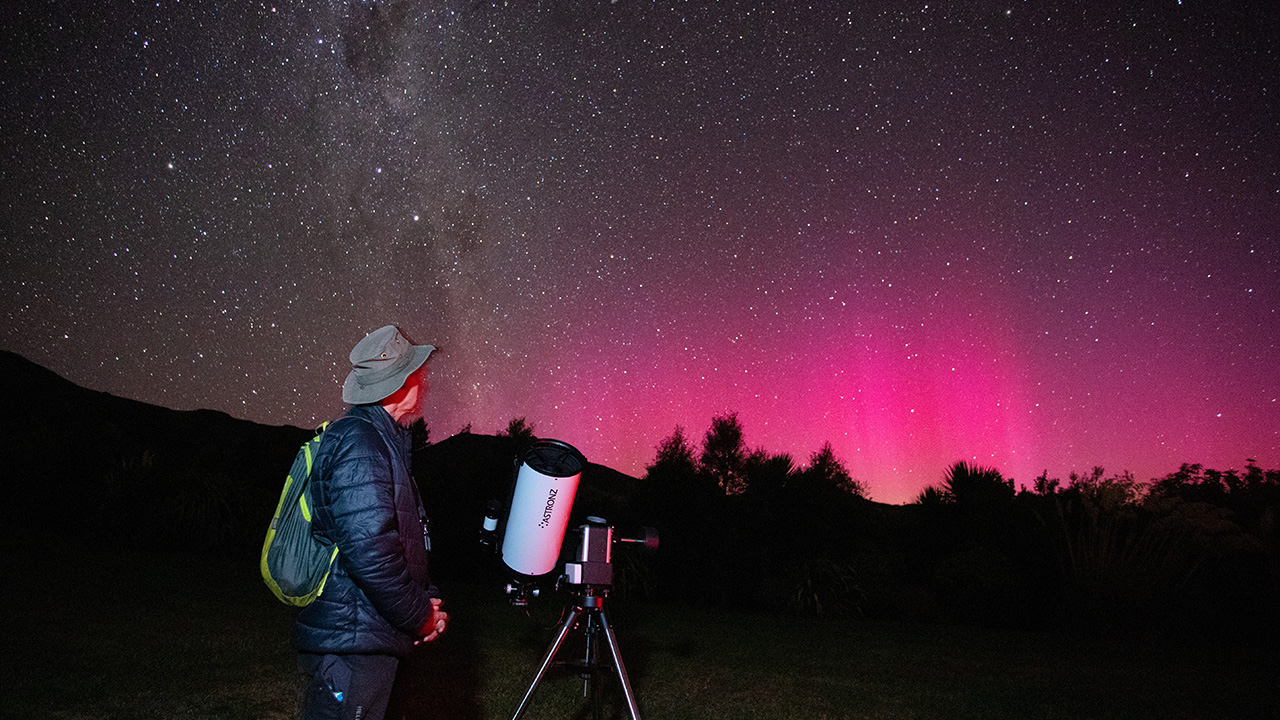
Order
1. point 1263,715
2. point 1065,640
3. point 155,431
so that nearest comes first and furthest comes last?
1. point 1263,715
2. point 1065,640
3. point 155,431

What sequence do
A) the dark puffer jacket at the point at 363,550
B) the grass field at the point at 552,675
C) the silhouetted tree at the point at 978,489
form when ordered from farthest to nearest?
the silhouetted tree at the point at 978,489, the grass field at the point at 552,675, the dark puffer jacket at the point at 363,550

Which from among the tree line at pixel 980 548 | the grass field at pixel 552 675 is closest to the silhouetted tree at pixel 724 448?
the tree line at pixel 980 548

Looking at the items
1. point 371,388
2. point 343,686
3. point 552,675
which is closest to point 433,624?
point 343,686

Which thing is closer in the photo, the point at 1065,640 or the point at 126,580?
the point at 126,580

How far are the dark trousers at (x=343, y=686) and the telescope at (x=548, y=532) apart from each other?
0.89 metres

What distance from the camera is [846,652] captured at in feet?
28.3

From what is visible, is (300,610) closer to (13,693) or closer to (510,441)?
(13,693)

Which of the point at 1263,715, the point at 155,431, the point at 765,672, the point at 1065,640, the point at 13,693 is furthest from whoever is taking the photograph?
the point at 155,431

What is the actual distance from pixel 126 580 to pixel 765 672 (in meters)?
8.16

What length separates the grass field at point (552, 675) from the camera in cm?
497

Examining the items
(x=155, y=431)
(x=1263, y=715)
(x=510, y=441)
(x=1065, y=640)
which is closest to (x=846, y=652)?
(x=1263, y=715)

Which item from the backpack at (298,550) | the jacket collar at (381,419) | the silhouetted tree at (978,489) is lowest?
the backpack at (298,550)

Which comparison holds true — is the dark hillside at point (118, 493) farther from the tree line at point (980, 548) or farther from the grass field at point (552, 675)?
the tree line at point (980, 548)

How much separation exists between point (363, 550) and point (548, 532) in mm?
1197
